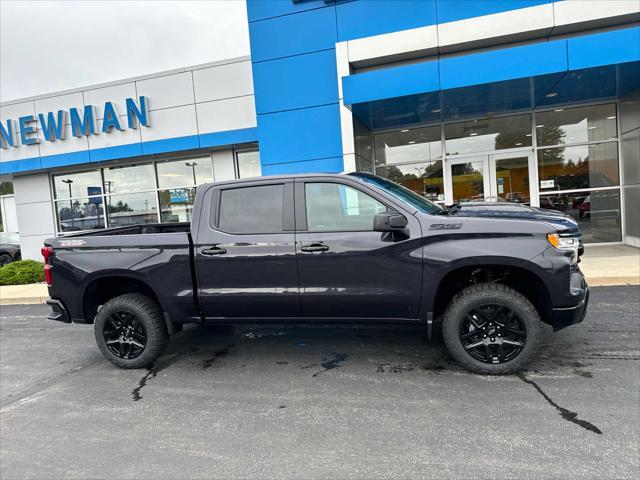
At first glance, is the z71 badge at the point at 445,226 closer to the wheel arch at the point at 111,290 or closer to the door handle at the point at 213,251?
the door handle at the point at 213,251

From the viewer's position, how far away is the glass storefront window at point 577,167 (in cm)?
1123

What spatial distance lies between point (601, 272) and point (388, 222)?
6.12 meters

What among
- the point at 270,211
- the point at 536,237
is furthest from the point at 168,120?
the point at 536,237

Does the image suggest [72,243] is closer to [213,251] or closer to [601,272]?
[213,251]

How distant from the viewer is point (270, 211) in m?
4.48

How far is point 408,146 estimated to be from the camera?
40.4 feet

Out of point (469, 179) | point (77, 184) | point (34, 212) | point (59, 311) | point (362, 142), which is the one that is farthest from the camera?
point (34, 212)

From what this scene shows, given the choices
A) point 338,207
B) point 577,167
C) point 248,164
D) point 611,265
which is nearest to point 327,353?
point 338,207

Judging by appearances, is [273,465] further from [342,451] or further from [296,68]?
[296,68]

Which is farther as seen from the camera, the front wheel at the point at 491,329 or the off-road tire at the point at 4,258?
the off-road tire at the point at 4,258

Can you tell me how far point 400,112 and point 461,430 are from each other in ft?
28.0

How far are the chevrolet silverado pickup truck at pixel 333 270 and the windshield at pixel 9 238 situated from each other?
A: 15.1 metres

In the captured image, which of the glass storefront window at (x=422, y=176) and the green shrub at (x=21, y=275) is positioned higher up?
the glass storefront window at (x=422, y=176)

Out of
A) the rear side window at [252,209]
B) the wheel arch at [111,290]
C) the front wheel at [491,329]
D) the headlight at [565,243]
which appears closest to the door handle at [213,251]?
the rear side window at [252,209]
